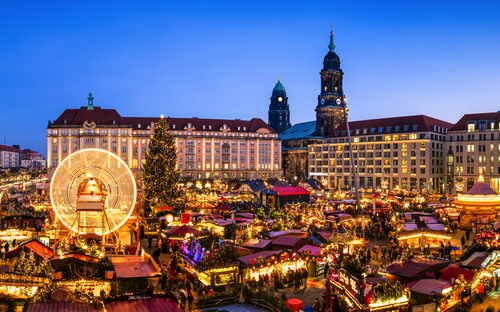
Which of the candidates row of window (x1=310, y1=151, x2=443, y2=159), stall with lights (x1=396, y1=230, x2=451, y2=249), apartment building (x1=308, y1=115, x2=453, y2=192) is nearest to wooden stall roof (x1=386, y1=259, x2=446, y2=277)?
stall with lights (x1=396, y1=230, x2=451, y2=249)

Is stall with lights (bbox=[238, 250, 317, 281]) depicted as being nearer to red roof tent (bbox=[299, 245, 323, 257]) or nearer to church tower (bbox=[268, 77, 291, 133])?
red roof tent (bbox=[299, 245, 323, 257])

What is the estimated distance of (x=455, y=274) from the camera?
56.1 ft

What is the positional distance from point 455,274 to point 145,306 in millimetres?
13109

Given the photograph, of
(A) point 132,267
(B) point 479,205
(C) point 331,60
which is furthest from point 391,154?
(A) point 132,267

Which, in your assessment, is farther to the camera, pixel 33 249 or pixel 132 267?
pixel 33 249

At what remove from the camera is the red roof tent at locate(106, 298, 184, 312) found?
11.1 m

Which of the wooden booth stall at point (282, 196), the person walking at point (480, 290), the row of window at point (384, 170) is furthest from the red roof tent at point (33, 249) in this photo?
the row of window at point (384, 170)

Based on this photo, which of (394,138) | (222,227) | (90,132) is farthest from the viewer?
(90,132)

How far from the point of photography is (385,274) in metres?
18.2

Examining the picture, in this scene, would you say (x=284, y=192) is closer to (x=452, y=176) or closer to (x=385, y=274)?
(x=385, y=274)

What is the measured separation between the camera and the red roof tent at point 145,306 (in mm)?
11148

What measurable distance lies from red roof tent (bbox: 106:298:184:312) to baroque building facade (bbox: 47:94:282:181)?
250 feet

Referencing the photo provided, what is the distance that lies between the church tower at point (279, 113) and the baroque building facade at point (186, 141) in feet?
114

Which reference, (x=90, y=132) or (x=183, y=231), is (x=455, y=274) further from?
(x=90, y=132)
